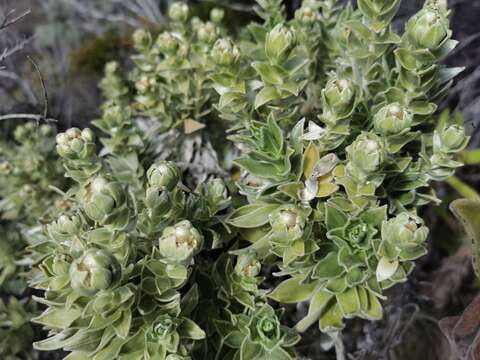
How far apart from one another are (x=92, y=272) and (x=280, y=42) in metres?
0.51

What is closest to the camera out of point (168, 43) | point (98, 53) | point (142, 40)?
point (168, 43)

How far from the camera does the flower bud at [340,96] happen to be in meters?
0.93

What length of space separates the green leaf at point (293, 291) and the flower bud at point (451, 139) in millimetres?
321

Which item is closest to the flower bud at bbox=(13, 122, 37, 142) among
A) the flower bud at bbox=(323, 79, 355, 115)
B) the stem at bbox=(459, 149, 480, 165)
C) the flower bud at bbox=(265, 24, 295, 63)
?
the flower bud at bbox=(265, 24, 295, 63)

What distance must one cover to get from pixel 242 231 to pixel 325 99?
0.94 feet

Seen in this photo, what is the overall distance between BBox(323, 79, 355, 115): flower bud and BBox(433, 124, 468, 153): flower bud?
0.53ft

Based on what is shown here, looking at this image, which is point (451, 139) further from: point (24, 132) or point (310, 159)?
point (24, 132)

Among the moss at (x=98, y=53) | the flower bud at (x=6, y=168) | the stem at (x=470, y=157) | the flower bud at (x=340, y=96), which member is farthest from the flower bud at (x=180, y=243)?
the moss at (x=98, y=53)

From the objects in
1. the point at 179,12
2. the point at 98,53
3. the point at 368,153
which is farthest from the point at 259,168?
the point at 98,53

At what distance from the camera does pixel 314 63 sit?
1.26 metres

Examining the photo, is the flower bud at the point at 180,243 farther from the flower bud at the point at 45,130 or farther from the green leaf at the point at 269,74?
the flower bud at the point at 45,130

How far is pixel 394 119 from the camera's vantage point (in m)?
0.92

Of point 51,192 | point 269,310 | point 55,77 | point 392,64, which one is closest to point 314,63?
point 392,64

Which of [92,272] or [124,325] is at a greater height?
[92,272]
